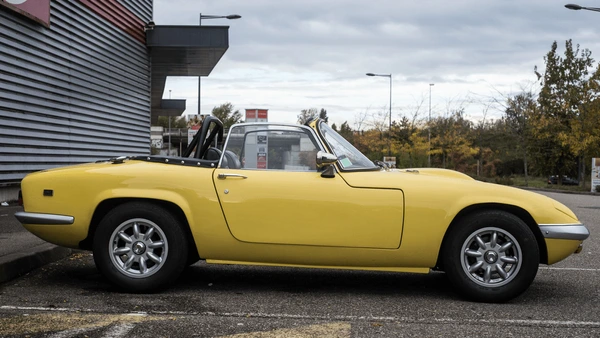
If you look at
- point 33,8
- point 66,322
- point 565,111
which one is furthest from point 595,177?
point 66,322

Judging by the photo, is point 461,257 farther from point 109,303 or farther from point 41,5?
point 41,5

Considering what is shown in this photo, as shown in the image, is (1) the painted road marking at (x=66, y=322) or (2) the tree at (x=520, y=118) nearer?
(1) the painted road marking at (x=66, y=322)

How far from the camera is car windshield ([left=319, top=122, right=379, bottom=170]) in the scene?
17.7 ft

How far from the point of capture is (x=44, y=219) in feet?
17.7

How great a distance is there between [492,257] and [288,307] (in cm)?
155

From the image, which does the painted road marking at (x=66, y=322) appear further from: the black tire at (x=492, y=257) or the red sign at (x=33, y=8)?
the red sign at (x=33, y=8)

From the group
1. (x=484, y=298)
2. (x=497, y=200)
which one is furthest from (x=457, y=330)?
(x=497, y=200)

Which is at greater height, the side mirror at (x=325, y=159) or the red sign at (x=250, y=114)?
the red sign at (x=250, y=114)

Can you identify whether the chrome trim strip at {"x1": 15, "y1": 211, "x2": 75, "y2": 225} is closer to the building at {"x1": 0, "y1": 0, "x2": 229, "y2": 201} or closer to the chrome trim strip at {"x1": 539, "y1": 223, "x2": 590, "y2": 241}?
the chrome trim strip at {"x1": 539, "y1": 223, "x2": 590, "y2": 241}

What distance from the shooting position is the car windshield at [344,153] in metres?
5.41

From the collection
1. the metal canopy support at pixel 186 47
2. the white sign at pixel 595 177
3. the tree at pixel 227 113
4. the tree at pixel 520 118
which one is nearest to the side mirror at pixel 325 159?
the metal canopy support at pixel 186 47

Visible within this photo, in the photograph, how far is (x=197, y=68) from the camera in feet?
82.6

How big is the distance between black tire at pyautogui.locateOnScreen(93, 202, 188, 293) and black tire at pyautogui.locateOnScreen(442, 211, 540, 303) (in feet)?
6.71

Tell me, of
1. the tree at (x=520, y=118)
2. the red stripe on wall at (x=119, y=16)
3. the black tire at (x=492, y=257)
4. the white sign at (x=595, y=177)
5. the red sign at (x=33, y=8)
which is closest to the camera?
the black tire at (x=492, y=257)
